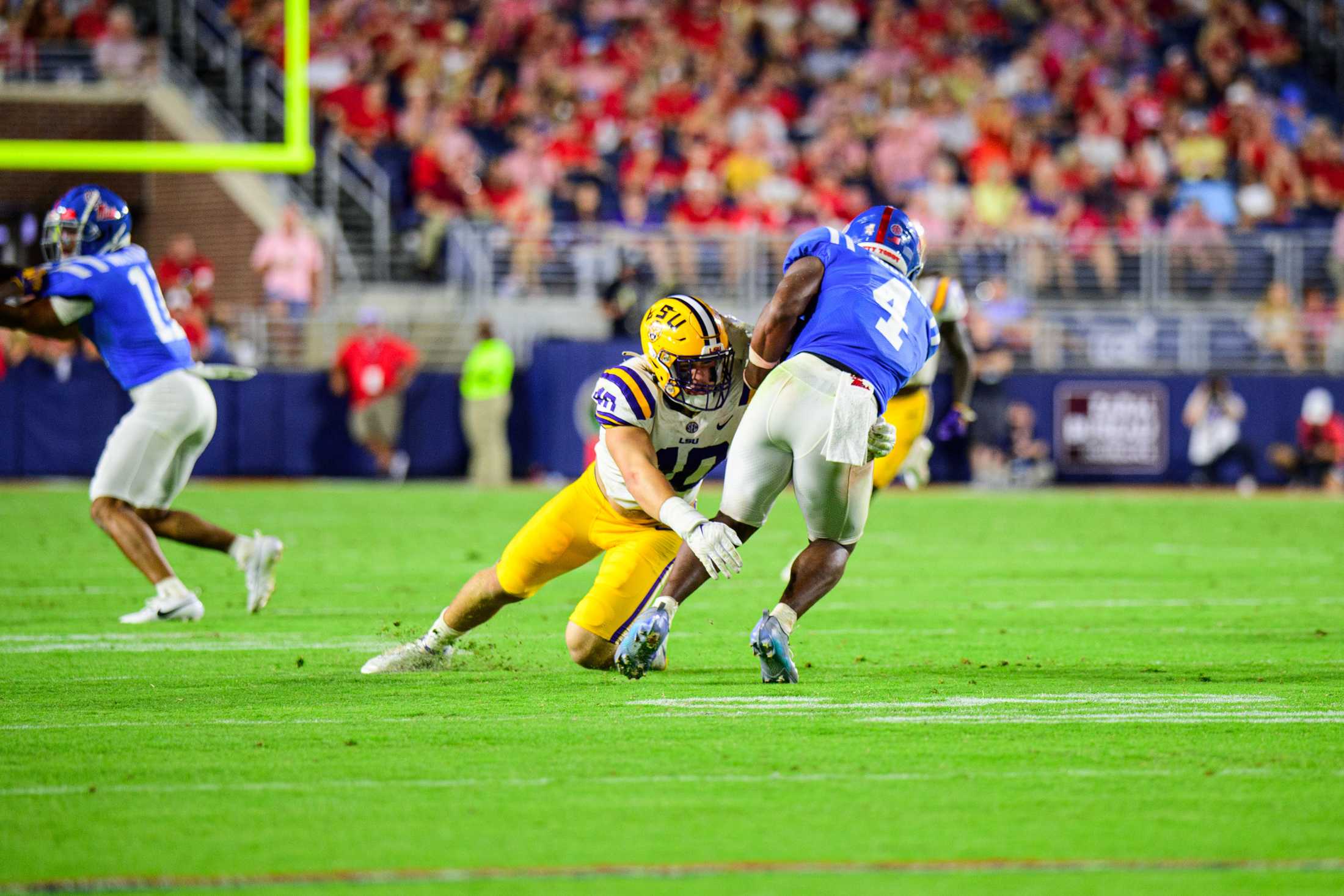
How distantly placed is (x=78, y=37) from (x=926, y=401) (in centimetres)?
1444

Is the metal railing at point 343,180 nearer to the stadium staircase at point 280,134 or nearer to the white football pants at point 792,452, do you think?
the stadium staircase at point 280,134

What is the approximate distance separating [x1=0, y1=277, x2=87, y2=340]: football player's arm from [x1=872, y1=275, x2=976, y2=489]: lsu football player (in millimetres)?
4373

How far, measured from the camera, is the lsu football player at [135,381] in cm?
838

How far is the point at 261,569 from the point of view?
8664mm

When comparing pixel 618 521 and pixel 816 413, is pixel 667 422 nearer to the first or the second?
pixel 618 521

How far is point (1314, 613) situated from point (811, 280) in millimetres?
3665

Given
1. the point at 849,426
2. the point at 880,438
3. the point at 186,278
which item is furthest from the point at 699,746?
the point at 186,278

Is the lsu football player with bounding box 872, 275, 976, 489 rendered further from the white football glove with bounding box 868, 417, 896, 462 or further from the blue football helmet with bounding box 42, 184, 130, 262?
the blue football helmet with bounding box 42, 184, 130, 262

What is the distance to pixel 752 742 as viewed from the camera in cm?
529

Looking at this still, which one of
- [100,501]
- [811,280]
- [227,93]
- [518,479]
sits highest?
[227,93]

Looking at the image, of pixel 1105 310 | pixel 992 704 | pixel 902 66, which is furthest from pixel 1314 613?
pixel 902 66

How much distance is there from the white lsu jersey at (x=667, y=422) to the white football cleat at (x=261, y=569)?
255 cm

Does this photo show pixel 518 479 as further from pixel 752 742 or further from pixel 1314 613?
pixel 752 742

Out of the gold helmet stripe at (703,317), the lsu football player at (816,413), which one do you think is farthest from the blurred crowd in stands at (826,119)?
the gold helmet stripe at (703,317)
